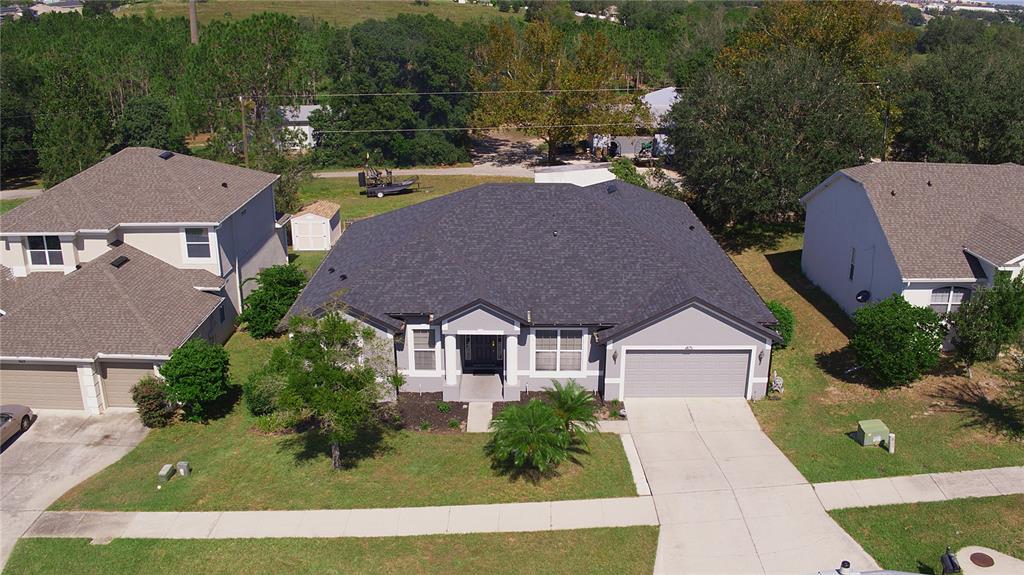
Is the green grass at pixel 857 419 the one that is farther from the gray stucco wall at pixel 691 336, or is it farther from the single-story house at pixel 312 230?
the single-story house at pixel 312 230

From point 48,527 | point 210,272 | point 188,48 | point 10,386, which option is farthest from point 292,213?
point 188,48

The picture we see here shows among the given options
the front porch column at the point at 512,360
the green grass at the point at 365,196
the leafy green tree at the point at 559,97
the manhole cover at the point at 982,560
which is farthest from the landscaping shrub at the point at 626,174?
the manhole cover at the point at 982,560

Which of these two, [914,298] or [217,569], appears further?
[914,298]

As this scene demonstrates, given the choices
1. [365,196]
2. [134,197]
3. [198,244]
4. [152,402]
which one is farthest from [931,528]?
[365,196]

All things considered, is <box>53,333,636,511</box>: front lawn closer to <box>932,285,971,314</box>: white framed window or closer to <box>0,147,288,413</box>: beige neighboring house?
<box>0,147,288,413</box>: beige neighboring house

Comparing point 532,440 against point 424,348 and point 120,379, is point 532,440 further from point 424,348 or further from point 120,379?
point 120,379

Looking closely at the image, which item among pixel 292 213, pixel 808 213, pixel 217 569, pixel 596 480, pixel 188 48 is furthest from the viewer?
pixel 188 48

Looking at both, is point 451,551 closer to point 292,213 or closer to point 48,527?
point 48,527
